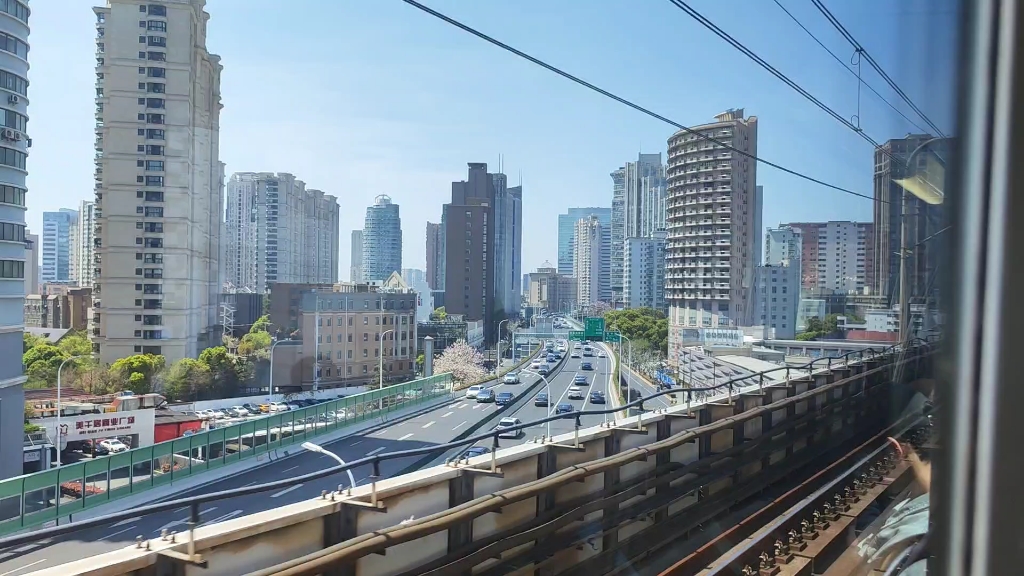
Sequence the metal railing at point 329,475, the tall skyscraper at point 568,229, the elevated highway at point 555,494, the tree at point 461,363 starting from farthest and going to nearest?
the tall skyscraper at point 568,229, the tree at point 461,363, the elevated highway at point 555,494, the metal railing at point 329,475

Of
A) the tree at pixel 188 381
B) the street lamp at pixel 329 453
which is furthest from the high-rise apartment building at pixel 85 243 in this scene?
the street lamp at pixel 329 453

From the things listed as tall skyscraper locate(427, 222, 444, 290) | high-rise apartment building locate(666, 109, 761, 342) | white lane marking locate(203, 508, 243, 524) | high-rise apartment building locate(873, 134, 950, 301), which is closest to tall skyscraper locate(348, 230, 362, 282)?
tall skyscraper locate(427, 222, 444, 290)

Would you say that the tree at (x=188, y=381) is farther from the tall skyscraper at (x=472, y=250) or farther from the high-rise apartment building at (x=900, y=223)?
the high-rise apartment building at (x=900, y=223)

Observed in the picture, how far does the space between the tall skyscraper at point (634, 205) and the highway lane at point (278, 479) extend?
1.32 metres

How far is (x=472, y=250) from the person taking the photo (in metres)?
3.82

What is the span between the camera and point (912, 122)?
6.24 feet

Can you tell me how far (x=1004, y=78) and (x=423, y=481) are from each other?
6.98 ft

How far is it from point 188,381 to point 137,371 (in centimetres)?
19

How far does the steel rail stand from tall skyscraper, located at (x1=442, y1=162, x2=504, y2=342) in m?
0.96

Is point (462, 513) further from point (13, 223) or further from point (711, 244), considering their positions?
point (711, 244)

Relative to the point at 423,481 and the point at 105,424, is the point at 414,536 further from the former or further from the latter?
the point at 105,424

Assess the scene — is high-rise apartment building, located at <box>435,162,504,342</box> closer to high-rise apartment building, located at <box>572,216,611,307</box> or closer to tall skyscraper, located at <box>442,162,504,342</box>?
tall skyscraper, located at <box>442,162,504,342</box>

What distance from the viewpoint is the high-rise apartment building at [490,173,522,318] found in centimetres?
387

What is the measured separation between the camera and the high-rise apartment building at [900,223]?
140 cm
